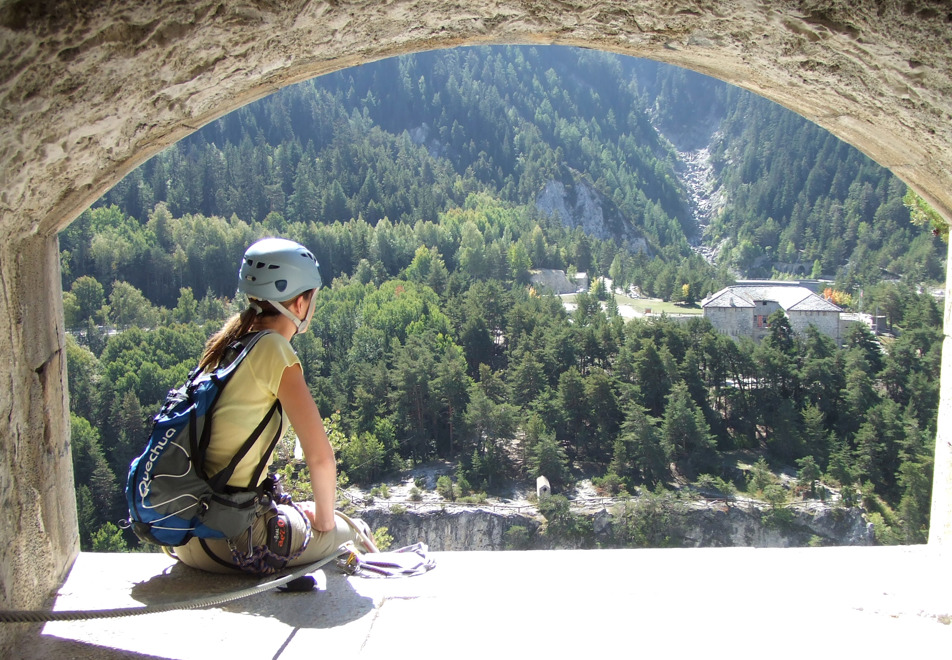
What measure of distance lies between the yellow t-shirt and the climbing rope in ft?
0.94

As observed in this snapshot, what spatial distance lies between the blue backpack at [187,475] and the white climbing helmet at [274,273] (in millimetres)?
142

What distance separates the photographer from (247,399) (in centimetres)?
190

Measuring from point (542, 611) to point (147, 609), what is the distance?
0.93m

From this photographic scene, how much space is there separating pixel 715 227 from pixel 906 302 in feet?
166

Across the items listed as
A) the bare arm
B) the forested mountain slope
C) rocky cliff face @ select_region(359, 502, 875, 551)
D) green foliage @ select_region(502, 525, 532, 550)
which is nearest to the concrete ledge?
the bare arm

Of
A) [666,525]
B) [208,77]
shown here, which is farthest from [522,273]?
[208,77]

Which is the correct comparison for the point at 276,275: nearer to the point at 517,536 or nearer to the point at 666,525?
the point at 517,536

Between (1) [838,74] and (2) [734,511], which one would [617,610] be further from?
(2) [734,511]

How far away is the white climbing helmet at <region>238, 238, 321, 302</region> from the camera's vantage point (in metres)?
2.04

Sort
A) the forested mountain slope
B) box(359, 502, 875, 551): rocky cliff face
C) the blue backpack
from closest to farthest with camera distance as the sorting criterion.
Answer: the blue backpack
box(359, 502, 875, 551): rocky cliff face
the forested mountain slope

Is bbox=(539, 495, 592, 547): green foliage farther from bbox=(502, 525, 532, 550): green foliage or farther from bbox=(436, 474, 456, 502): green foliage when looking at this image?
bbox=(436, 474, 456, 502): green foliage

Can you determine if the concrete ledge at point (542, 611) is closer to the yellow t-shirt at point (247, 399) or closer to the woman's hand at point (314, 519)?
the woman's hand at point (314, 519)

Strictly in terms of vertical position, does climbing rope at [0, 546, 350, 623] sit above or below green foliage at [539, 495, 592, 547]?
above

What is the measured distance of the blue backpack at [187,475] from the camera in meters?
1.88
